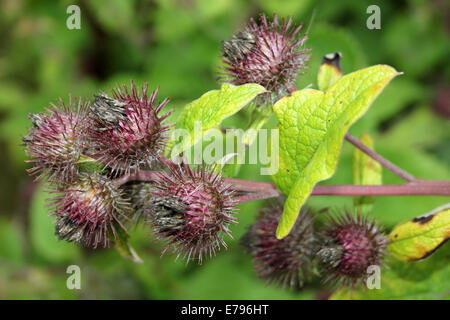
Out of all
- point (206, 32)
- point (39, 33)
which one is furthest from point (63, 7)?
point (206, 32)

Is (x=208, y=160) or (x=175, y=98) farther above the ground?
(x=175, y=98)

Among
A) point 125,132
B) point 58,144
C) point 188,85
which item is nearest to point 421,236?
point 125,132

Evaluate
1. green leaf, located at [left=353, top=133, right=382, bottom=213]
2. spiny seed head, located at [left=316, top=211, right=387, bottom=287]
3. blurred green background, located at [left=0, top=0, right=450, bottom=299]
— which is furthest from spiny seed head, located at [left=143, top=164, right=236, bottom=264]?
blurred green background, located at [left=0, top=0, right=450, bottom=299]

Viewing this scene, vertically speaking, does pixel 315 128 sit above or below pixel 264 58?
below

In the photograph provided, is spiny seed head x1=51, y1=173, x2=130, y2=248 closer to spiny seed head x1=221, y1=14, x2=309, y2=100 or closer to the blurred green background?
spiny seed head x1=221, y1=14, x2=309, y2=100

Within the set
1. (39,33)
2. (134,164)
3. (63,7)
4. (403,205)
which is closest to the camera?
(134,164)

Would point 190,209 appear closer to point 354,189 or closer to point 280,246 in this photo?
point 280,246

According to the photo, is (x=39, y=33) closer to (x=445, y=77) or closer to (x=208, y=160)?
(x=208, y=160)
